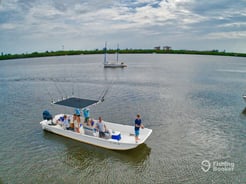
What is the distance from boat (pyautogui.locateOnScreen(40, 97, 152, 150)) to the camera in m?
11.2

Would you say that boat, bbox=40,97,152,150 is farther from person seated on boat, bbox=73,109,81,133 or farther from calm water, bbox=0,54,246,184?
calm water, bbox=0,54,246,184

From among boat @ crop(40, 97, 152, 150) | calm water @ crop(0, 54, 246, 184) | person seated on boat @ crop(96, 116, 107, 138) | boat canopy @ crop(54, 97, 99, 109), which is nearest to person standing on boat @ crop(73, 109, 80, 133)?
boat @ crop(40, 97, 152, 150)

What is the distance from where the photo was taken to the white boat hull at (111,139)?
1109cm

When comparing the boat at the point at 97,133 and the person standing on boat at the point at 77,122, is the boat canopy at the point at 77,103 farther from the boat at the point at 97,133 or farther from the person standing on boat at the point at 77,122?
the person standing on boat at the point at 77,122

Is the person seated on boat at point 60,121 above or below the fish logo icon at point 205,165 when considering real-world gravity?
above

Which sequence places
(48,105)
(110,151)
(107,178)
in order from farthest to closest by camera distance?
1. (48,105)
2. (110,151)
3. (107,178)

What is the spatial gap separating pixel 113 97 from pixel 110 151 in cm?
1235

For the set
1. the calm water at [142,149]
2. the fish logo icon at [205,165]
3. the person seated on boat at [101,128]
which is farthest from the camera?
the person seated on boat at [101,128]

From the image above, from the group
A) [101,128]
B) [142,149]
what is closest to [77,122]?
[101,128]

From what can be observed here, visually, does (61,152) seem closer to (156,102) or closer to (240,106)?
(156,102)

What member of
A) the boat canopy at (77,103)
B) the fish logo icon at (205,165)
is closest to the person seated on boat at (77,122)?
the boat canopy at (77,103)

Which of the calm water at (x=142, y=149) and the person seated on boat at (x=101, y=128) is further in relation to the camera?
the person seated on boat at (x=101, y=128)

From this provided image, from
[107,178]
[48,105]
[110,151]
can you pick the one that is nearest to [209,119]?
[110,151]

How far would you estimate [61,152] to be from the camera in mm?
11867
